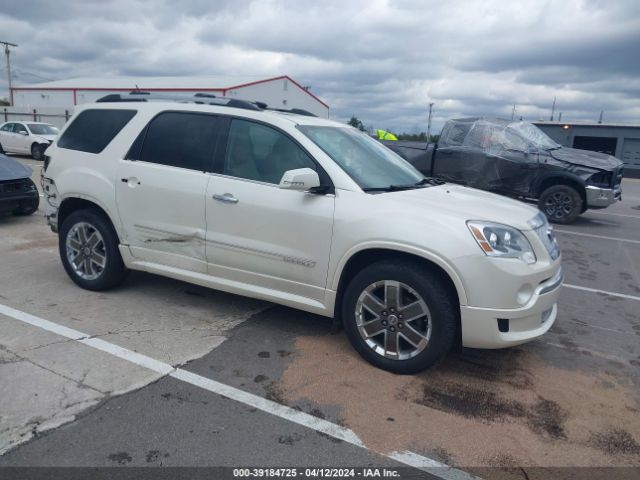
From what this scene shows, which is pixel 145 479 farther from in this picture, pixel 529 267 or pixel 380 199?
pixel 529 267

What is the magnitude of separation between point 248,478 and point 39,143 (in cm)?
2139

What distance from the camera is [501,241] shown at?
355cm

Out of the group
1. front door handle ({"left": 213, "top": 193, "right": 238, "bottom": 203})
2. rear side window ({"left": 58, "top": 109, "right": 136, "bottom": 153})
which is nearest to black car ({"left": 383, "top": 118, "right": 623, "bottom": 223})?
rear side window ({"left": 58, "top": 109, "right": 136, "bottom": 153})

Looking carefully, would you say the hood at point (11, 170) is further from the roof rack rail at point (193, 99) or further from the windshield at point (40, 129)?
the windshield at point (40, 129)

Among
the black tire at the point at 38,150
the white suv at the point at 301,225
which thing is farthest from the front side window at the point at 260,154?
the black tire at the point at 38,150

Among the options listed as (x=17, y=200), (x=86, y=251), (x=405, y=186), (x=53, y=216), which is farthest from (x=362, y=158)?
(x=17, y=200)

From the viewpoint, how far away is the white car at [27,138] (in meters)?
20.7

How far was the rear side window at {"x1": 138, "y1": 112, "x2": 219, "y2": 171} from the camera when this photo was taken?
4547mm

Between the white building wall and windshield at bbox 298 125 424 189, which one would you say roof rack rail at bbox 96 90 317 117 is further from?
the white building wall

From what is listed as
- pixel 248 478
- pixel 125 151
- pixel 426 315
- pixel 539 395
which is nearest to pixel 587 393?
pixel 539 395

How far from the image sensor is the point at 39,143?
20.6 m

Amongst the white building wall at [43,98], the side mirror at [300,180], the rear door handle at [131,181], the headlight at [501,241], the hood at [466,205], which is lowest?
the headlight at [501,241]

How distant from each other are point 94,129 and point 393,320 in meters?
3.53

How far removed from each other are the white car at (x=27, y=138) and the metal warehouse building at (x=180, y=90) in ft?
46.1
